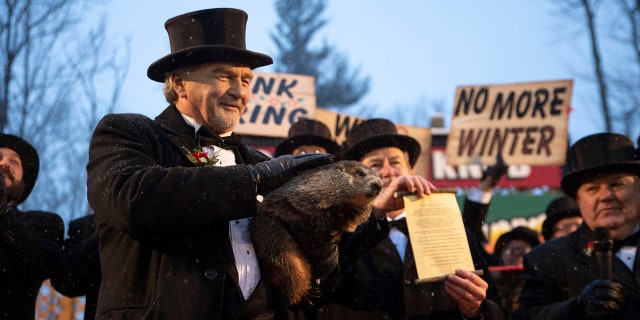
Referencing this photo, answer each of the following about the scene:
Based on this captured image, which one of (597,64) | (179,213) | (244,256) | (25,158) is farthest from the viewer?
(597,64)

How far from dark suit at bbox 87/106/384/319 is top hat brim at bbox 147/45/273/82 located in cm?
46

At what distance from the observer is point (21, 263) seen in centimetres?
405

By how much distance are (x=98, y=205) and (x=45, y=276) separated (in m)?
2.01

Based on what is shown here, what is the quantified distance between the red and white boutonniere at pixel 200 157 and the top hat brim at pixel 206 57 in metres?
0.43

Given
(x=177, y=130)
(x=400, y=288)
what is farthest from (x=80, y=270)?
(x=400, y=288)

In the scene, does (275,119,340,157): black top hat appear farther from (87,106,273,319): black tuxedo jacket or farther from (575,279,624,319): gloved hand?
(87,106,273,319): black tuxedo jacket

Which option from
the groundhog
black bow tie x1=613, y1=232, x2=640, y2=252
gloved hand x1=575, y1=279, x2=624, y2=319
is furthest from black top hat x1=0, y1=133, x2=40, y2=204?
black bow tie x1=613, y1=232, x2=640, y2=252

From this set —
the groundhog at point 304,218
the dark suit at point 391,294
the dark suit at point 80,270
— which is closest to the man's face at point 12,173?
the dark suit at point 80,270

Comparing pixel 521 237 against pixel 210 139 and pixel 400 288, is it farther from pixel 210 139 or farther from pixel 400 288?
pixel 210 139

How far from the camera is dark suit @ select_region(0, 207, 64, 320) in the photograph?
3.97m

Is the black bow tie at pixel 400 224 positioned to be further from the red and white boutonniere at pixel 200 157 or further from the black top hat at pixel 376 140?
the red and white boutonniere at pixel 200 157

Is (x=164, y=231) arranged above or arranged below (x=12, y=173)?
above

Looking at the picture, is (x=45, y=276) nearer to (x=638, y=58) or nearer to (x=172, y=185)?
(x=172, y=185)

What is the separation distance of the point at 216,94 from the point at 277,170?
1.89 feet
